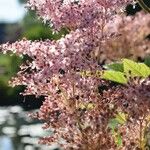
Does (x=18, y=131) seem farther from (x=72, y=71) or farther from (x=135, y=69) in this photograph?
(x=72, y=71)

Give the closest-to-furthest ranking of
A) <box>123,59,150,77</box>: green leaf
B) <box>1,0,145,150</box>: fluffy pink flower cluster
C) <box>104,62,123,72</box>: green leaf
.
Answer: <box>1,0,145,150</box>: fluffy pink flower cluster, <box>123,59,150,77</box>: green leaf, <box>104,62,123,72</box>: green leaf

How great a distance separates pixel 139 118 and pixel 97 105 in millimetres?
211

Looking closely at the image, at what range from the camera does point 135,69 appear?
2.97m

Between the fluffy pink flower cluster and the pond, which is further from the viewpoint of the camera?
the pond

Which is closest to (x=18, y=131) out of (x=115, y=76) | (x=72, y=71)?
(x=115, y=76)

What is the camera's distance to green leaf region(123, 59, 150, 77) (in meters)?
2.94

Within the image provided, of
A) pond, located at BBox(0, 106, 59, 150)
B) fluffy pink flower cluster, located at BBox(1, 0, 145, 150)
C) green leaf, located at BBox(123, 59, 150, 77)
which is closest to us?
fluffy pink flower cluster, located at BBox(1, 0, 145, 150)

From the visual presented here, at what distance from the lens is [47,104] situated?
115 inches

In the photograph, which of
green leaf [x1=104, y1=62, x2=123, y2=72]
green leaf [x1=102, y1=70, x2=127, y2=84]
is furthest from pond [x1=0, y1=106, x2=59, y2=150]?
green leaf [x1=102, y1=70, x2=127, y2=84]

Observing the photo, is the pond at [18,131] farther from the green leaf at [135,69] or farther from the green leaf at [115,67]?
the green leaf at [135,69]

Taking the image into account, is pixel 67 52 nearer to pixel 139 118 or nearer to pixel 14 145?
pixel 139 118

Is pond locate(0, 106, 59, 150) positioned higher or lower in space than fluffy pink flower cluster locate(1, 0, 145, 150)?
higher

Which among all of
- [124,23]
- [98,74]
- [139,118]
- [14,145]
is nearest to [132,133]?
[139,118]

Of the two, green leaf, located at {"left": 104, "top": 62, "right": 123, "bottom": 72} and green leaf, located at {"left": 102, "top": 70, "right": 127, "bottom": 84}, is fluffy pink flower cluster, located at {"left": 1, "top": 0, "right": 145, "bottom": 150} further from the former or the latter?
green leaf, located at {"left": 104, "top": 62, "right": 123, "bottom": 72}
